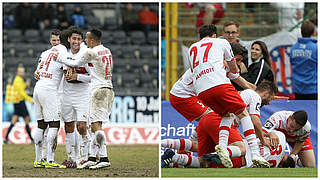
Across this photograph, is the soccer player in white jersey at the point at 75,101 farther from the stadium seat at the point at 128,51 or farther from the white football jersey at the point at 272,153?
the stadium seat at the point at 128,51

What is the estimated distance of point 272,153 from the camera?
8258 millimetres

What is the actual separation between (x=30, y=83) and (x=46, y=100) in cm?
866

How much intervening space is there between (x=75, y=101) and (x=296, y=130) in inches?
108

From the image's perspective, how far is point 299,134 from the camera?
8.50 meters

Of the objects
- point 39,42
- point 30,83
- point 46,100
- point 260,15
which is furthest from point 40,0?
→ point 46,100

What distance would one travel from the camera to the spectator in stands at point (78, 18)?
19228mm

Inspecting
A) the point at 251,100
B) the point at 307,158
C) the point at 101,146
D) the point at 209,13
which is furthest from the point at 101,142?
the point at 209,13

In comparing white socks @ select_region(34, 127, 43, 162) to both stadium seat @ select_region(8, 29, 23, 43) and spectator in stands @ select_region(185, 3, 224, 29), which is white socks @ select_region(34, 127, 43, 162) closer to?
spectator in stands @ select_region(185, 3, 224, 29)

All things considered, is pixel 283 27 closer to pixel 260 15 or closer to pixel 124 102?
pixel 260 15

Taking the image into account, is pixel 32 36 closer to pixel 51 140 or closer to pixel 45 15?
pixel 45 15

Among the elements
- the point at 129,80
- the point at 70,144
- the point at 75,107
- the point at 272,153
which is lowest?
the point at 272,153

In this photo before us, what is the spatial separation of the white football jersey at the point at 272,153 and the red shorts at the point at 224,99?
102 cm

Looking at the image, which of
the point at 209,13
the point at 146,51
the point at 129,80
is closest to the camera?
the point at 209,13

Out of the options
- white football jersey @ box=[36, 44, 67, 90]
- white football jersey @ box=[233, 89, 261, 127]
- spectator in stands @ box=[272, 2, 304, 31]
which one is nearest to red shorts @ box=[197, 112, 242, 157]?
white football jersey @ box=[233, 89, 261, 127]
